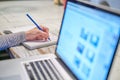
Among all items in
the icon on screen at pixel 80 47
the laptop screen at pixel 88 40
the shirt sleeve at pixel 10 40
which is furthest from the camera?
the shirt sleeve at pixel 10 40

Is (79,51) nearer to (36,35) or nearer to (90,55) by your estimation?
(90,55)

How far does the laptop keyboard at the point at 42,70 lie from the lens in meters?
0.65

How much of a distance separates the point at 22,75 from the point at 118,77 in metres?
0.31

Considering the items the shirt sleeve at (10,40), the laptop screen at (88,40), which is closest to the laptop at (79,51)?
the laptop screen at (88,40)

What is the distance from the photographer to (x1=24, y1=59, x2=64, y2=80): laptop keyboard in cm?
65

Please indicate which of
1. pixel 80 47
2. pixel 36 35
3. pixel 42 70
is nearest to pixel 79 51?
pixel 80 47

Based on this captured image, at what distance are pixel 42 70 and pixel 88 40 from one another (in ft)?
0.68

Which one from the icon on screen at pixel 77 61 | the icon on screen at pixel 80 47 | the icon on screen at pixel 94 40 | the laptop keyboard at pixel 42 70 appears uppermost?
the icon on screen at pixel 94 40

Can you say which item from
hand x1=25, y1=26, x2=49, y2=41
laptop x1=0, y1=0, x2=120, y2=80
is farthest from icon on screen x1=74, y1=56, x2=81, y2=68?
hand x1=25, y1=26, x2=49, y2=41

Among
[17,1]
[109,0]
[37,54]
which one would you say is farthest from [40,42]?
[17,1]

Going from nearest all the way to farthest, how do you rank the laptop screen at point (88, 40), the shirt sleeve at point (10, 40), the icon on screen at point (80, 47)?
the laptop screen at point (88, 40)
the icon on screen at point (80, 47)
the shirt sleeve at point (10, 40)

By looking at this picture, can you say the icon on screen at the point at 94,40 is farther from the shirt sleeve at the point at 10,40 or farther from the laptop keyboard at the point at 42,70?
the shirt sleeve at the point at 10,40

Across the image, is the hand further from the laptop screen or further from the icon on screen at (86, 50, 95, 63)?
the icon on screen at (86, 50, 95, 63)

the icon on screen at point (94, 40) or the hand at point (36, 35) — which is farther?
the hand at point (36, 35)
